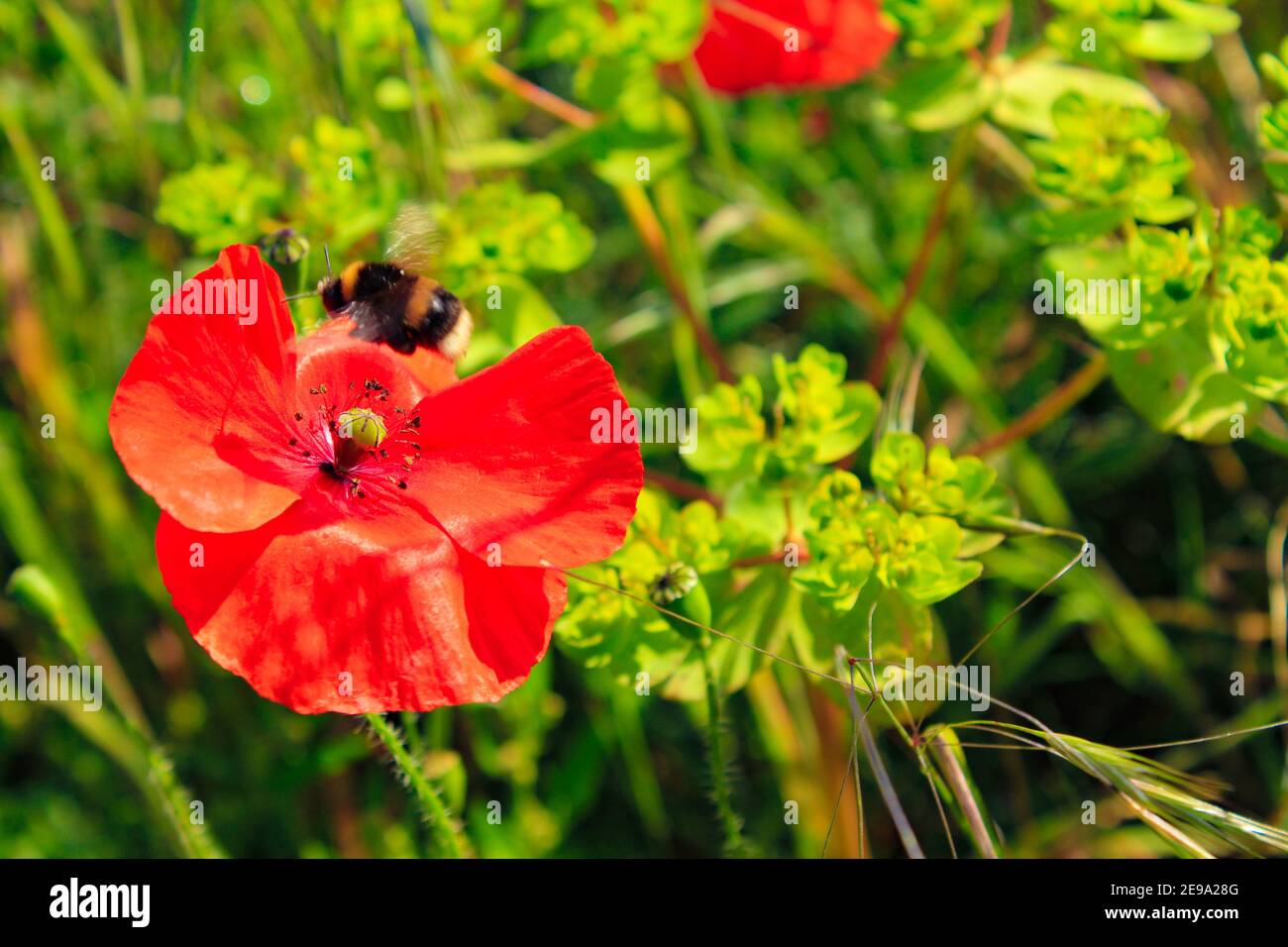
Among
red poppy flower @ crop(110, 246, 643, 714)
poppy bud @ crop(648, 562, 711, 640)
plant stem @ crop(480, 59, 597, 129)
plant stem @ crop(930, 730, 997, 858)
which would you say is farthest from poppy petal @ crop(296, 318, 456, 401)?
plant stem @ crop(930, 730, 997, 858)

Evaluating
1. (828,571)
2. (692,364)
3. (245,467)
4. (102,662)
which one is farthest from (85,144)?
(828,571)

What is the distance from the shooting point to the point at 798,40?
1810 millimetres

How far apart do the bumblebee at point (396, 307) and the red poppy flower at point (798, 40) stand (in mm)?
735

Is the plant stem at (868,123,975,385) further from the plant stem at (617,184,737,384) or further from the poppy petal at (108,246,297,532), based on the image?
the poppy petal at (108,246,297,532)

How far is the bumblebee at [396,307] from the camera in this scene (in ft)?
4.47

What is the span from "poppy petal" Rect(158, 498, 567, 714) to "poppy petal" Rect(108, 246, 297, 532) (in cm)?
5

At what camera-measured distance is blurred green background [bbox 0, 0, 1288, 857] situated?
76.3 inches

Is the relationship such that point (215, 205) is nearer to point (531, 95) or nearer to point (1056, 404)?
point (531, 95)

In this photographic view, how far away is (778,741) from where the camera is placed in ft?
6.38

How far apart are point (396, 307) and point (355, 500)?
22cm

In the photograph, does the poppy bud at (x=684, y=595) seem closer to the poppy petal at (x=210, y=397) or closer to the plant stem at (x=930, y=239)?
the poppy petal at (x=210, y=397)

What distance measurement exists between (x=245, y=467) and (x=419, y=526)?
0.19 meters

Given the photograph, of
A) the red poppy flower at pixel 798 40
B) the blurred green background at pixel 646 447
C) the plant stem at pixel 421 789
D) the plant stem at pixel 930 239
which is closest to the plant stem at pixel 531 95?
the blurred green background at pixel 646 447
